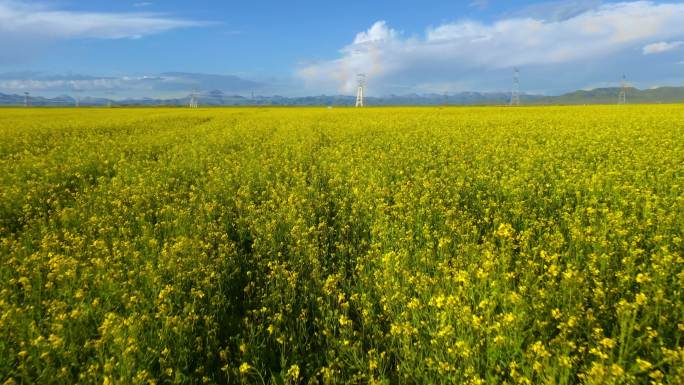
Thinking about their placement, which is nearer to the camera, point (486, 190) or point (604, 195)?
point (604, 195)

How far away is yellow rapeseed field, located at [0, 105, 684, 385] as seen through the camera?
2811 millimetres

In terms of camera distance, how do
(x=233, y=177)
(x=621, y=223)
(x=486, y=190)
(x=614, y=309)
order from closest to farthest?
(x=614, y=309) → (x=621, y=223) → (x=486, y=190) → (x=233, y=177)

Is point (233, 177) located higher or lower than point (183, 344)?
higher

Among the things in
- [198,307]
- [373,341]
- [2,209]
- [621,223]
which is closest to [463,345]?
[373,341]

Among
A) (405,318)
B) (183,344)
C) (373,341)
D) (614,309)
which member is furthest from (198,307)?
(614,309)

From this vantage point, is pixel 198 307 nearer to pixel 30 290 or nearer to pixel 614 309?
pixel 30 290

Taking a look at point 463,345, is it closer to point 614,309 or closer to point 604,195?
point 614,309

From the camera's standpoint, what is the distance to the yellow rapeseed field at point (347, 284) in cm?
281

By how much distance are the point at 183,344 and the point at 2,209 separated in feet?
20.1

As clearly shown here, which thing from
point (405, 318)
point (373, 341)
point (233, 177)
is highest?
point (233, 177)

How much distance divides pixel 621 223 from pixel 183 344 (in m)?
5.15

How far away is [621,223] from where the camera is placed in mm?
4715

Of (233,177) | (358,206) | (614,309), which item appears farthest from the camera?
(233,177)

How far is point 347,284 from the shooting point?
4.44 meters
